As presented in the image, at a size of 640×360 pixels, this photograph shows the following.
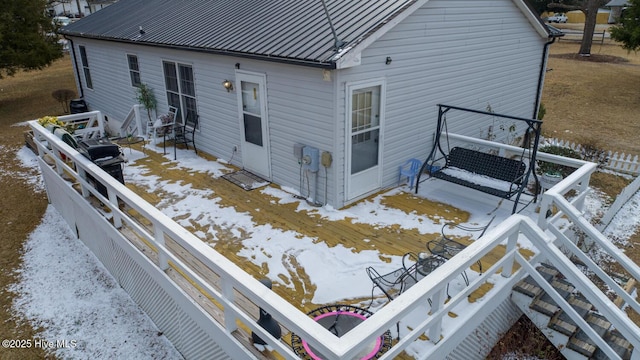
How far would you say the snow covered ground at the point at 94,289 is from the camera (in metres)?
5.18

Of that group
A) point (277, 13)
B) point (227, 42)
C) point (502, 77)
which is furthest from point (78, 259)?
point (502, 77)

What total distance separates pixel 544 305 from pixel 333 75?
3.84 meters

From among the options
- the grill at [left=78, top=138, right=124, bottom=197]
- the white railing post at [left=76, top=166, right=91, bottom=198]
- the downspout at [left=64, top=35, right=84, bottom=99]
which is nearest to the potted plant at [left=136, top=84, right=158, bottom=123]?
the grill at [left=78, top=138, right=124, bottom=197]

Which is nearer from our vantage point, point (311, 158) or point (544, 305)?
point (544, 305)

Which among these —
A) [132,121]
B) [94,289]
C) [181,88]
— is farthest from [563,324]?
[132,121]

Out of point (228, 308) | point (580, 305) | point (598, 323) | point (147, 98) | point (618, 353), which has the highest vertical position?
point (147, 98)

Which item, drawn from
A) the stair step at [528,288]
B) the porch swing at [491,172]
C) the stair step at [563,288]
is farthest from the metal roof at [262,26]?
the stair step at [563,288]

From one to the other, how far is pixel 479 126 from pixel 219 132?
5.69 metres

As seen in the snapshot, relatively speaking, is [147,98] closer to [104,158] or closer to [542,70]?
[104,158]

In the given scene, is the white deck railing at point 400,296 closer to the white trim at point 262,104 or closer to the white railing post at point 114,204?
the white railing post at point 114,204

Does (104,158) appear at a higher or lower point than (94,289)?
higher

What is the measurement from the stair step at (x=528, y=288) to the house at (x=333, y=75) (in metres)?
2.85

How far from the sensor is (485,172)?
669cm

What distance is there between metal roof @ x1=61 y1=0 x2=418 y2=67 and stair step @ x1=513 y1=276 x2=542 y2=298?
3538 mm
